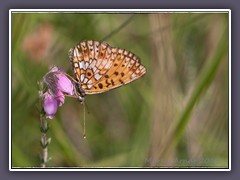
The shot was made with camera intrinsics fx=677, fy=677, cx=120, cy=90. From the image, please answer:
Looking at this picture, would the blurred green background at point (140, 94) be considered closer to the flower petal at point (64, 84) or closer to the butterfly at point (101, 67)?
the butterfly at point (101, 67)

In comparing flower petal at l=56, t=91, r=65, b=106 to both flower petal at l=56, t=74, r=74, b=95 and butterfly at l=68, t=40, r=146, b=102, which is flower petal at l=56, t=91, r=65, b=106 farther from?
butterfly at l=68, t=40, r=146, b=102

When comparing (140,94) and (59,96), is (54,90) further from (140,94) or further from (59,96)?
(140,94)

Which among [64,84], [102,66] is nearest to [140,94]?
[102,66]

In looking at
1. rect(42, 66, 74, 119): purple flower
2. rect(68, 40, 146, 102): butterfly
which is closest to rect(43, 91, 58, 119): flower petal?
rect(42, 66, 74, 119): purple flower

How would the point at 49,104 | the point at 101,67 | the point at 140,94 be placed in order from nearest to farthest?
the point at 49,104 < the point at 101,67 < the point at 140,94

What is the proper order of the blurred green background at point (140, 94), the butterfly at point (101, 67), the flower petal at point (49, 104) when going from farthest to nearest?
the blurred green background at point (140, 94) → the butterfly at point (101, 67) → the flower petal at point (49, 104)

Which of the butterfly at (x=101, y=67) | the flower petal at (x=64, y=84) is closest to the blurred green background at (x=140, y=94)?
the butterfly at (x=101, y=67)

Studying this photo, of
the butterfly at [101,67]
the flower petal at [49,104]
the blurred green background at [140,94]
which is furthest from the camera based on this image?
the blurred green background at [140,94]
